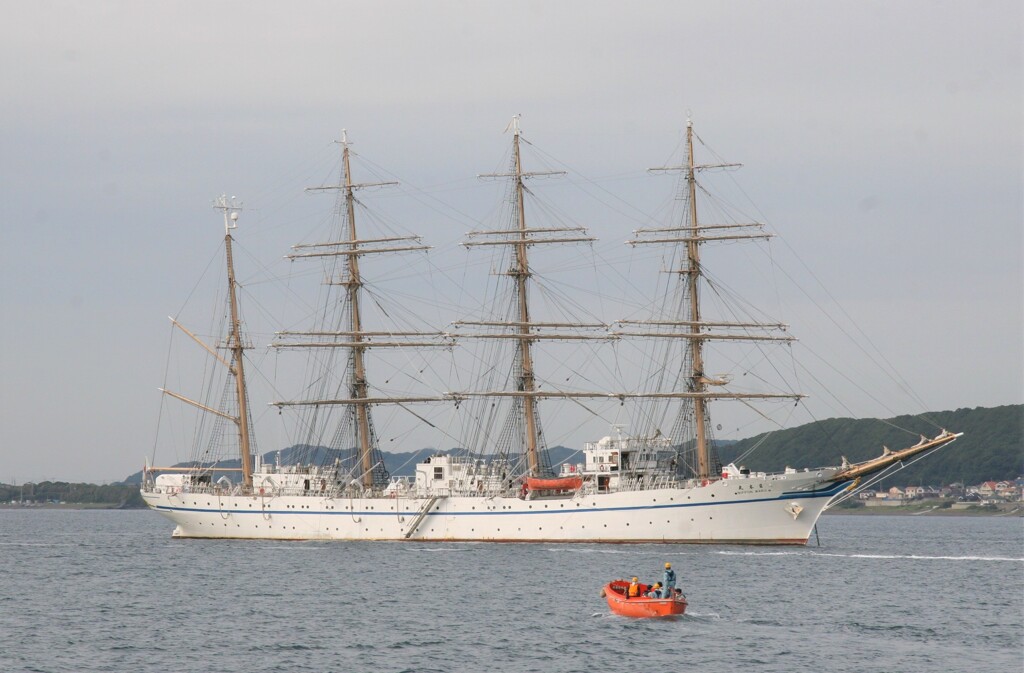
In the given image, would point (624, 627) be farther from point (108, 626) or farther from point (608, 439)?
point (608, 439)

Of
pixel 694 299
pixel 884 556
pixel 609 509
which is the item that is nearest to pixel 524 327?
pixel 694 299

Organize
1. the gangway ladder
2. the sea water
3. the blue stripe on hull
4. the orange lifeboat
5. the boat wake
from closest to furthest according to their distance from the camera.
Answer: the sea water < the boat wake < the blue stripe on hull < the orange lifeboat < the gangway ladder

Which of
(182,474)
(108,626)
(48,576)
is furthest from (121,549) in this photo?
(108,626)

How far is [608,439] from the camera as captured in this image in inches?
3873

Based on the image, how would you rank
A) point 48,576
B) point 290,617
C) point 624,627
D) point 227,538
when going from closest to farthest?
point 624,627 → point 290,617 → point 48,576 → point 227,538

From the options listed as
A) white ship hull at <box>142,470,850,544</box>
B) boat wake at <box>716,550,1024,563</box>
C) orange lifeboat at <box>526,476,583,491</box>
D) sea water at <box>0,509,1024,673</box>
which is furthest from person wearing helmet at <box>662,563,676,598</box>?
orange lifeboat at <box>526,476,583,491</box>

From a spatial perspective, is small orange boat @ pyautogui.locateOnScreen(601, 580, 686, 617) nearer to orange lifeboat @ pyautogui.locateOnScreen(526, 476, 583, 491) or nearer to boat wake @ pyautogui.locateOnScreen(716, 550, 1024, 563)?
boat wake @ pyautogui.locateOnScreen(716, 550, 1024, 563)

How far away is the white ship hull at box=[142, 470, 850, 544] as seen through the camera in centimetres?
9238

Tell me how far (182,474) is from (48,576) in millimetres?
31263

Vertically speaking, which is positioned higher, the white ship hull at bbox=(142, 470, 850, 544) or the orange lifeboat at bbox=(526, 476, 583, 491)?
the orange lifeboat at bbox=(526, 476, 583, 491)

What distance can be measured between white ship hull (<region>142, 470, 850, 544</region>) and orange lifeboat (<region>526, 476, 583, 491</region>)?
0.80 m

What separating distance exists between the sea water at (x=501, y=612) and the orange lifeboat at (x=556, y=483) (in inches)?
160

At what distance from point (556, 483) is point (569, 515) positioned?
7.71 feet

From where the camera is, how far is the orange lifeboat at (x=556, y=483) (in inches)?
3765
